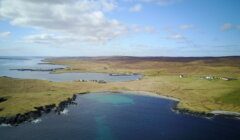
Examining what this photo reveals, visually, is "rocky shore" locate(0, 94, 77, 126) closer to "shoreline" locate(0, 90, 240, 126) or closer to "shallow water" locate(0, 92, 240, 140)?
"shoreline" locate(0, 90, 240, 126)

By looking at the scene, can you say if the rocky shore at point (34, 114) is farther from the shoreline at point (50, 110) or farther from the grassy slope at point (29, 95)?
the grassy slope at point (29, 95)

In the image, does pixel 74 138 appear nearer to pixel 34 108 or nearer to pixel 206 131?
pixel 34 108

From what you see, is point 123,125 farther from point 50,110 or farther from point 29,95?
point 29,95

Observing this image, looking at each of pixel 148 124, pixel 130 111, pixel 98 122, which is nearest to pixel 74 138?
pixel 98 122

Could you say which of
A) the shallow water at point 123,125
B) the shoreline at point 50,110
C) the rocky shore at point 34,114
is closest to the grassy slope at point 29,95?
the rocky shore at point 34,114

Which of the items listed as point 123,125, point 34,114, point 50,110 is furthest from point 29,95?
point 123,125

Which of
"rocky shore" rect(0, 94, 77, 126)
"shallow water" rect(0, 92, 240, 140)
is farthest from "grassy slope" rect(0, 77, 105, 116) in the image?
"shallow water" rect(0, 92, 240, 140)
